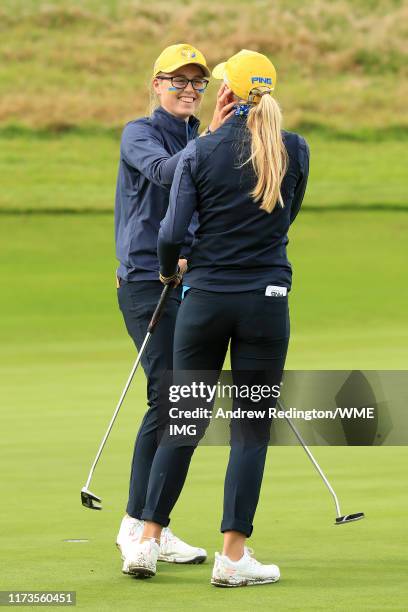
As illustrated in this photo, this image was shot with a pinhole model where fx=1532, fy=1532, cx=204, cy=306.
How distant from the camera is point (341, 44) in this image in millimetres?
33938

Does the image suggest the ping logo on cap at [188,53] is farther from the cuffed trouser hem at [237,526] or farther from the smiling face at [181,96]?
the cuffed trouser hem at [237,526]

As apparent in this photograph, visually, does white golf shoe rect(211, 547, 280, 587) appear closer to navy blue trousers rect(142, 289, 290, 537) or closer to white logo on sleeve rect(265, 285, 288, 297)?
navy blue trousers rect(142, 289, 290, 537)

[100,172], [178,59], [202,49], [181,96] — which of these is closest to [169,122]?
[181,96]

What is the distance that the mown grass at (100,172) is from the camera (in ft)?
84.9

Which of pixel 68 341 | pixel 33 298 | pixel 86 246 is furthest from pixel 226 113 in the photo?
pixel 86 246

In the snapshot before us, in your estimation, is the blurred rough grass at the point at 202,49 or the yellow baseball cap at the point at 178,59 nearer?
the yellow baseball cap at the point at 178,59

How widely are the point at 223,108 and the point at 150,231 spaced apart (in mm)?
689

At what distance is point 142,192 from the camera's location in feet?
18.2

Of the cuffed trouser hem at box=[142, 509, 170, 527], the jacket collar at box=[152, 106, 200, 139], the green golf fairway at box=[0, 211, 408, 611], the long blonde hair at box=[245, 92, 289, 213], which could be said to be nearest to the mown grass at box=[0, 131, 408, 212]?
the green golf fairway at box=[0, 211, 408, 611]

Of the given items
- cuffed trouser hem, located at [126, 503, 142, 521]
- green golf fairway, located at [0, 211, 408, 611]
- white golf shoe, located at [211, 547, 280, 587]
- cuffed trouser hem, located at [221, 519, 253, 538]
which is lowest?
green golf fairway, located at [0, 211, 408, 611]

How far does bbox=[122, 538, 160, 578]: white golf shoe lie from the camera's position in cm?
505

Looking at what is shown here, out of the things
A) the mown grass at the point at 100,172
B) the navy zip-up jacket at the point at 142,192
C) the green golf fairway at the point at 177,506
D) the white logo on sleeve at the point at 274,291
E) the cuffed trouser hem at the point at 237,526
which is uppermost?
the navy zip-up jacket at the point at 142,192

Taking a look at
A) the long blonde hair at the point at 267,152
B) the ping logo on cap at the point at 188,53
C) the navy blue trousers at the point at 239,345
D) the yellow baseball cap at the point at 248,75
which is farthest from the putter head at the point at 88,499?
the ping logo on cap at the point at 188,53

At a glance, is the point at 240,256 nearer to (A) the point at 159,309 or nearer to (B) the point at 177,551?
(A) the point at 159,309
